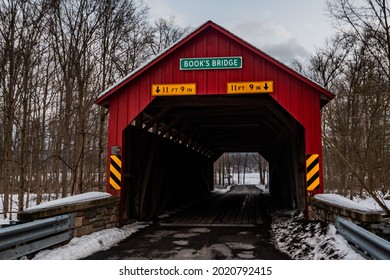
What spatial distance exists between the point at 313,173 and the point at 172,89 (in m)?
4.01

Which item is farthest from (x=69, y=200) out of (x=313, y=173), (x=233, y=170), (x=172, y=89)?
(x=233, y=170)

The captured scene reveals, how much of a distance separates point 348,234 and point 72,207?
4.55m

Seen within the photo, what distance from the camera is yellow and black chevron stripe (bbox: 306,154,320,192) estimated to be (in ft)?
26.3

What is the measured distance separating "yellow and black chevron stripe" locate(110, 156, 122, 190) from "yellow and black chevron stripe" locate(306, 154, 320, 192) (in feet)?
15.0

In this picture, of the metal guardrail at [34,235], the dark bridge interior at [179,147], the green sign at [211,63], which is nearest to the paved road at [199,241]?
the metal guardrail at [34,235]

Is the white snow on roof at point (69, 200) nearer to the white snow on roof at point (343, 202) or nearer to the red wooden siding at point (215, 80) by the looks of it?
the red wooden siding at point (215, 80)

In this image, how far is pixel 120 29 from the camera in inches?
634

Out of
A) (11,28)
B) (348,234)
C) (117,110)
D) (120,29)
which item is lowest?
(348,234)

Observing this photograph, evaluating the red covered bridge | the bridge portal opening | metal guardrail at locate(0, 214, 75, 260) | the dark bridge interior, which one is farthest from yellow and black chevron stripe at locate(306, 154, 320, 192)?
the bridge portal opening

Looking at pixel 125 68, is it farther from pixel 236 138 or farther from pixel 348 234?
pixel 348 234

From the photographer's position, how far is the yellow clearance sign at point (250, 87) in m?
8.25

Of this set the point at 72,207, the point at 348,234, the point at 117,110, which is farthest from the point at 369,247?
the point at 117,110

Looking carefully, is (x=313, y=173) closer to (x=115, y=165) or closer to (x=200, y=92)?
(x=200, y=92)

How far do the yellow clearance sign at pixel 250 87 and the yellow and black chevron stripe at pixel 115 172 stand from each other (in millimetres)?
3246
